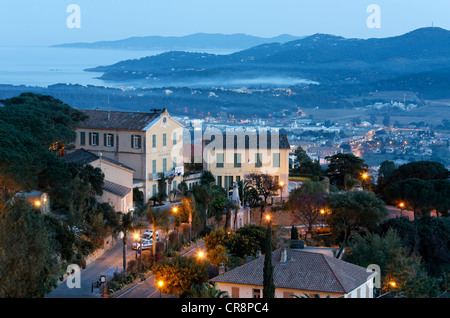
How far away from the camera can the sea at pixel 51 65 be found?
86.4 meters

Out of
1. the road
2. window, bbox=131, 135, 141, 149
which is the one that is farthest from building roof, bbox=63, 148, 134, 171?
the road

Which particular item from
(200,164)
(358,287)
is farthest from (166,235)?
(200,164)

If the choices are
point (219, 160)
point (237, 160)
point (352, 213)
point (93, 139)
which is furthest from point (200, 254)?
point (237, 160)

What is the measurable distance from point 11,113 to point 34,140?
2502mm

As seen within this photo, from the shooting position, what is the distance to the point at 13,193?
28141mm

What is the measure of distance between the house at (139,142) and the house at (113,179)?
2.36m

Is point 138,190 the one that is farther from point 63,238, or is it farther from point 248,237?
point 63,238

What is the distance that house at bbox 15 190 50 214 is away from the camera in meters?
30.6

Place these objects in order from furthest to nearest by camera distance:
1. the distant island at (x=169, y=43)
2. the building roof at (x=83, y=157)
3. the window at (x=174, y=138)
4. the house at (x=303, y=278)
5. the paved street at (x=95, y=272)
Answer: the distant island at (x=169, y=43) < the window at (x=174, y=138) < the building roof at (x=83, y=157) < the house at (x=303, y=278) < the paved street at (x=95, y=272)

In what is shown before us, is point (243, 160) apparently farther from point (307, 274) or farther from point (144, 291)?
point (307, 274)

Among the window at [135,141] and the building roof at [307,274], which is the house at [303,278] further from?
the window at [135,141]

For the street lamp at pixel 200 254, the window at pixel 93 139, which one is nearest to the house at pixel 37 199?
the street lamp at pixel 200 254

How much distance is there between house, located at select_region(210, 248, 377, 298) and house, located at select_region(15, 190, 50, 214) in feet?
29.2

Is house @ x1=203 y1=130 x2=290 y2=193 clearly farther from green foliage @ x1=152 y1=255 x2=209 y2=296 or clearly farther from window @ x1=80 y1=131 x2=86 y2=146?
green foliage @ x1=152 y1=255 x2=209 y2=296
